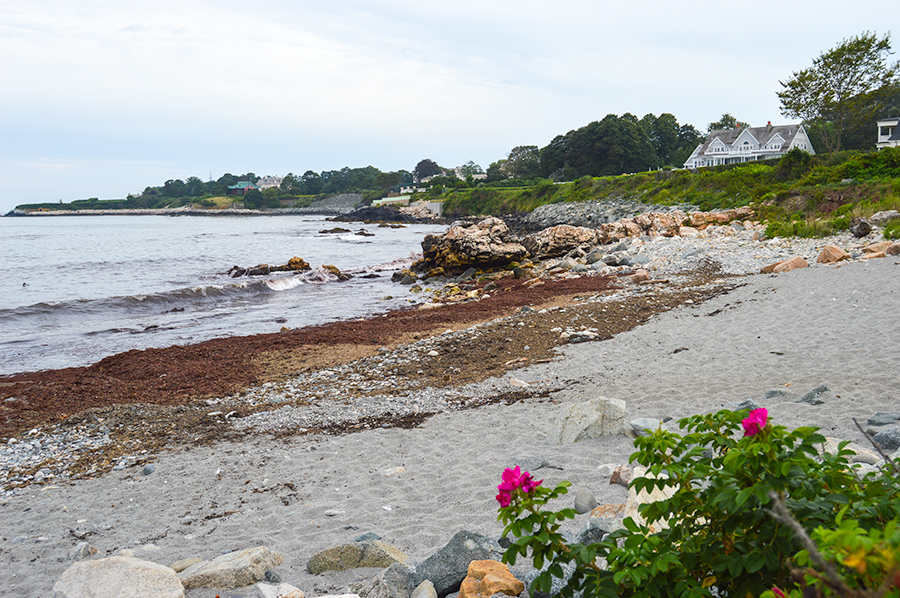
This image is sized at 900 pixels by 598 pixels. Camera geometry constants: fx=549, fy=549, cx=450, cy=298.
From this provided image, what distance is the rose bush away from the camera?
171 centimetres

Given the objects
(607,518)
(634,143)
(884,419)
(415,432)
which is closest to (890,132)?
(634,143)

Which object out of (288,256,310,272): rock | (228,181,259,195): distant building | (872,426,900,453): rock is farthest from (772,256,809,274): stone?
(228,181,259,195): distant building

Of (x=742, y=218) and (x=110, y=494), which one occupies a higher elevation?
(x=742, y=218)

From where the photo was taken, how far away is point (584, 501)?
414cm

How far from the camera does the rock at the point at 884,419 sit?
4.76 meters

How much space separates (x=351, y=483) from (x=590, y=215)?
154ft

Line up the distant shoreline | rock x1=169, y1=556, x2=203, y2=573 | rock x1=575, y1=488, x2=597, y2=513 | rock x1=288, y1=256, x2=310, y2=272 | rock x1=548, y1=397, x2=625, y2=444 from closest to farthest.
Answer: rock x1=169, y1=556, x2=203, y2=573
rock x1=575, y1=488, x2=597, y2=513
rock x1=548, y1=397, x2=625, y2=444
rock x1=288, y1=256, x2=310, y2=272
the distant shoreline

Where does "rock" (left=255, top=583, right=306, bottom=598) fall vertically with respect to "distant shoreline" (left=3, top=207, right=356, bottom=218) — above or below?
below

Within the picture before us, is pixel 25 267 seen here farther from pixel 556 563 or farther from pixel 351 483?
pixel 556 563

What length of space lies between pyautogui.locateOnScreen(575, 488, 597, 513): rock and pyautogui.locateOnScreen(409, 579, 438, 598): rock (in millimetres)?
1498

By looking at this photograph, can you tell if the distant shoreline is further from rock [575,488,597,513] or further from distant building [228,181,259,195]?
rock [575,488,597,513]

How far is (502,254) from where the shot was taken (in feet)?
87.6

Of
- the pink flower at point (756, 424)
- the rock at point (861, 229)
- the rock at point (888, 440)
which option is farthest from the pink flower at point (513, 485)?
the rock at point (861, 229)

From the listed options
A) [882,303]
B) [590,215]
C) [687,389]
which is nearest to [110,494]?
[687,389]
